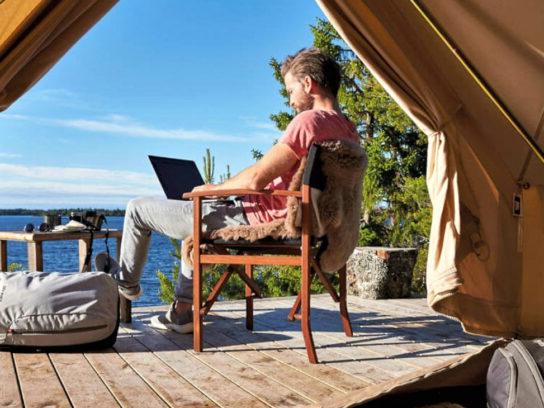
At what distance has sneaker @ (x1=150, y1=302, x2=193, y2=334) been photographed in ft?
9.87

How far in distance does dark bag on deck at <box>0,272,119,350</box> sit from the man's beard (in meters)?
1.25

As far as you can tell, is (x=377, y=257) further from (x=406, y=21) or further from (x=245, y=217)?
(x=406, y=21)

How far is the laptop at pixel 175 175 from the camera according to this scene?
2994 mm

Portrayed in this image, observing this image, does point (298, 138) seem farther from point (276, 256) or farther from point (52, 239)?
point (52, 239)

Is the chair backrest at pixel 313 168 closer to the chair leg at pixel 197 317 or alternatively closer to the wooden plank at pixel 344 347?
the chair leg at pixel 197 317

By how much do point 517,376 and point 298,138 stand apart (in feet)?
4.39

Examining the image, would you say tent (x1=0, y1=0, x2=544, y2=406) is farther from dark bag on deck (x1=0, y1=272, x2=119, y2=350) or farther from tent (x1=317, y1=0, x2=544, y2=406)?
dark bag on deck (x1=0, y1=272, x2=119, y2=350)

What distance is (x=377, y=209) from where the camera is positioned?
8.20 meters

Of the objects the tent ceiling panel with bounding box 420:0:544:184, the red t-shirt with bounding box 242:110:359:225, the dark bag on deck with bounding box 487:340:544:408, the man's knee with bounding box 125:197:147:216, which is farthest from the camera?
the man's knee with bounding box 125:197:147:216

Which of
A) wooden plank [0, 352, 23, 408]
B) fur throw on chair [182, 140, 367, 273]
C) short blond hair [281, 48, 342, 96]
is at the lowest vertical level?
wooden plank [0, 352, 23, 408]

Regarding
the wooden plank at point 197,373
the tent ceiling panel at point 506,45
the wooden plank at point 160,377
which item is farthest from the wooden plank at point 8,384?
the tent ceiling panel at point 506,45

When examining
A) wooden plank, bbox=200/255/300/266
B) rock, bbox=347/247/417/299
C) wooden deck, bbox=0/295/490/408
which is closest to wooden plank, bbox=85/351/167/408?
wooden deck, bbox=0/295/490/408

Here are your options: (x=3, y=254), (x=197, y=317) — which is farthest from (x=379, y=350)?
(x=3, y=254)

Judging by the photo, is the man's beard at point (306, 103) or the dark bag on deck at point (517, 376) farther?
the man's beard at point (306, 103)
